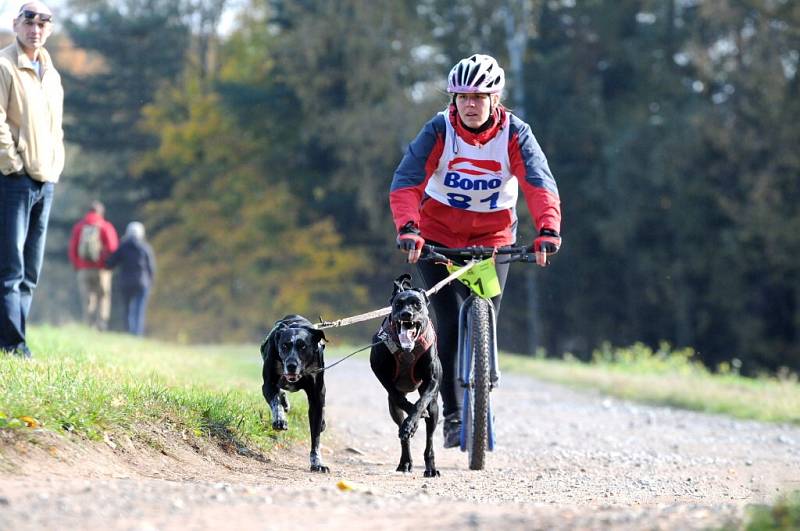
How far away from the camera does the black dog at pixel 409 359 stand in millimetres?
6805

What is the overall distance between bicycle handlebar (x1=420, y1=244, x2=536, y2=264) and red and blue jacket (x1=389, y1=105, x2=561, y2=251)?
185 millimetres

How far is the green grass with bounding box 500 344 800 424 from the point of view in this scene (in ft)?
46.5

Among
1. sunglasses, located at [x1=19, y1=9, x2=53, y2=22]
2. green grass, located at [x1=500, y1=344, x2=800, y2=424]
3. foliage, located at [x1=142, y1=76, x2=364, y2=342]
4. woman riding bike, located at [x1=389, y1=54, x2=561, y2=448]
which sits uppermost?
foliage, located at [x1=142, y1=76, x2=364, y2=342]

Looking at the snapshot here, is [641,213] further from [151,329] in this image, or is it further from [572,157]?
[151,329]

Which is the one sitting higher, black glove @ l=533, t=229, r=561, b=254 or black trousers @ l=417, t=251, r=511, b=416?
black glove @ l=533, t=229, r=561, b=254

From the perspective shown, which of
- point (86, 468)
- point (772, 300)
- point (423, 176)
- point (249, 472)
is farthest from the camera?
point (772, 300)

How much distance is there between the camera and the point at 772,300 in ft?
116

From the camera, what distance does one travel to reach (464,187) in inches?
295

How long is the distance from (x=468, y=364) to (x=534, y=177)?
1161 mm

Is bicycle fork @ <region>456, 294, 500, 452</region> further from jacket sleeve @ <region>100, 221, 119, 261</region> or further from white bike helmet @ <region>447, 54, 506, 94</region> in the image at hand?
jacket sleeve @ <region>100, 221, 119, 261</region>

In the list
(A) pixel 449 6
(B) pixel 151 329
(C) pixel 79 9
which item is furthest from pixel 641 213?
(C) pixel 79 9

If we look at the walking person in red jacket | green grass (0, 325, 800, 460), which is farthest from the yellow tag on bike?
the walking person in red jacket

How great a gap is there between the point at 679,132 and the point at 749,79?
2.73 meters

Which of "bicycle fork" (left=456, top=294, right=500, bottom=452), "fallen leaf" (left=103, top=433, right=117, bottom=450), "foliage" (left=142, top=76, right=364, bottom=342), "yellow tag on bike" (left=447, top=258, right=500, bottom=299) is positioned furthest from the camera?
"foliage" (left=142, top=76, right=364, bottom=342)
